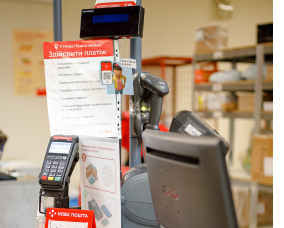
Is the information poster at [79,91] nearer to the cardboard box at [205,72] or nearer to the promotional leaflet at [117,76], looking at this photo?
the promotional leaflet at [117,76]

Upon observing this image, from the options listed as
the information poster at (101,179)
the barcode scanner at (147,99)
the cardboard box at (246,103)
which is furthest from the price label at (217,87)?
the information poster at (101,179)

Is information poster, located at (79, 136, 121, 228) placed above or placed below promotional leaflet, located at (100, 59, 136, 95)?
below

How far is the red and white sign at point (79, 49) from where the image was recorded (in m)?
1.13

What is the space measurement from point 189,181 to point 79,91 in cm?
59

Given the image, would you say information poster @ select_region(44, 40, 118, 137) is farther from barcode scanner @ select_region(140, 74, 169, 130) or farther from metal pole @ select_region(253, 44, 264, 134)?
metal pole @ select_region(253, 44, 264, 134)

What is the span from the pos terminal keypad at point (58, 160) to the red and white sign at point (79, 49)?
Answer: 0.30 m

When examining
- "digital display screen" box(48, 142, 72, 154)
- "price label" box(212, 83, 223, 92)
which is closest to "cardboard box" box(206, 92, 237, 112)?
"price label" box(212, 83, 223, 92)

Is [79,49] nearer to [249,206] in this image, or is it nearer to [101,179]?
[101,179]

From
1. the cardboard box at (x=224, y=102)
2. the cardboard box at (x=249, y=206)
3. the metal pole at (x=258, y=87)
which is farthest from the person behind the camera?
the cardboard box at (x=224, y=102)

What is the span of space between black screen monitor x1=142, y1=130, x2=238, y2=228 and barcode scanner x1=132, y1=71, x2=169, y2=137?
36 centimetres

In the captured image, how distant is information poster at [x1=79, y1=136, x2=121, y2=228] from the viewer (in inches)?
41.4

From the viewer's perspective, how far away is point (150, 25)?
5.63 meters

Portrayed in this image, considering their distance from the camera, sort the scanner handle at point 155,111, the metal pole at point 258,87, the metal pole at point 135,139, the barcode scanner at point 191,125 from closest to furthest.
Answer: the barcode scanner at point 191,125 < the scanner handle at point 155,111 < the metal pole at point 135,139 < the metal pole at point 258,87
